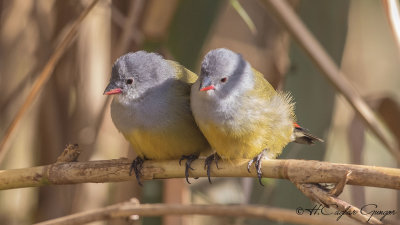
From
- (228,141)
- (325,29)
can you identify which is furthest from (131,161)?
(325,29)

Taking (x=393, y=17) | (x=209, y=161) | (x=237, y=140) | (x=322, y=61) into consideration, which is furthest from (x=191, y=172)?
(x=393, y=17)

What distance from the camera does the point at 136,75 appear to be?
8.20ft

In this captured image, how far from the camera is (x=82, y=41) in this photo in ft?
10.2

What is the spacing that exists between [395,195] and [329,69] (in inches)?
60.0

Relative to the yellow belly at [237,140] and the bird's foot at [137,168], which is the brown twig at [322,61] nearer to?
the yellow belly at [237,140]

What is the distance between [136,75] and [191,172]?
546 mm

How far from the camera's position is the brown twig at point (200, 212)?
4.72 feet

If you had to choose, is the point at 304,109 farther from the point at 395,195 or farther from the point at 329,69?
the point at 395,195

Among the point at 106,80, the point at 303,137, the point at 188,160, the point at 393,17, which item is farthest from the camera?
the point at 106,80

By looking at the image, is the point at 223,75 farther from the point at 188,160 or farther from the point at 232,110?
the point at 188,160

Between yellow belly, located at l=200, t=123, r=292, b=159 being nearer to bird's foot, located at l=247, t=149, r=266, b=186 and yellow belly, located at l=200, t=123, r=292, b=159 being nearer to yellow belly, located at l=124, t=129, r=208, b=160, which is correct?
bird's foot, located at l=247, t=149, r=266, b=186

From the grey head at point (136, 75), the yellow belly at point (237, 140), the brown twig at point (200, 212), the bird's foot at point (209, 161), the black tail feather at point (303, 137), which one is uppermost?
the grey head at point (136, 75)

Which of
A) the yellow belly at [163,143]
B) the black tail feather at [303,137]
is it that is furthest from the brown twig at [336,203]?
the black tail feather at [303,137]

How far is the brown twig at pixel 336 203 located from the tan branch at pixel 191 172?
0.08 feet
